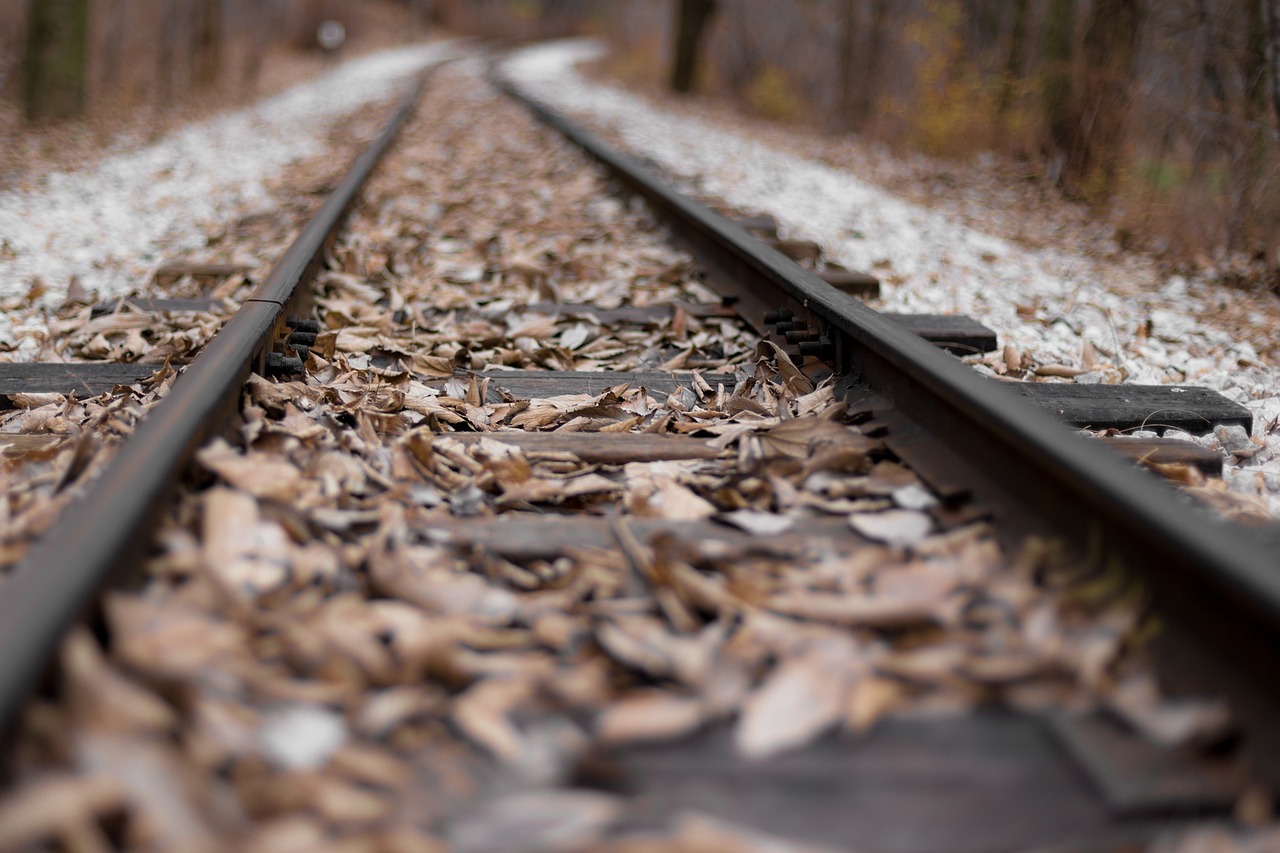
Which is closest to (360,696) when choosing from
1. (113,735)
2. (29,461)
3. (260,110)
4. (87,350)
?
(113,735)

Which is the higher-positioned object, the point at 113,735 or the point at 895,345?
the point at 895,345

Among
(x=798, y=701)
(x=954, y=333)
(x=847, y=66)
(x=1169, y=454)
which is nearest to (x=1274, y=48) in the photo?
(x=954, y=333)

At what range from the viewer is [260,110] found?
12656 mm

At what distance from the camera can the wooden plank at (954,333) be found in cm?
321

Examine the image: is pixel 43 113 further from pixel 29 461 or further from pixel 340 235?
pixel 29 461

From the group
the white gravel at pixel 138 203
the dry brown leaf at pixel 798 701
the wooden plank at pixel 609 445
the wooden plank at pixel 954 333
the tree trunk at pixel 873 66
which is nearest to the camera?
the dry brown leaf at pixel 798 701

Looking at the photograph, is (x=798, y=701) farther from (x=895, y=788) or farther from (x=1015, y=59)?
(x=1015, y=59)

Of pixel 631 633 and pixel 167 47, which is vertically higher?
pixel 167 47

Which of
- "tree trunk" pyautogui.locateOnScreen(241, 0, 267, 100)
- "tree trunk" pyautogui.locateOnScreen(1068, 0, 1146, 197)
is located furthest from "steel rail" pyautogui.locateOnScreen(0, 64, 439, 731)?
"tree trunk" pyautogui.locateOnScreen(241, 0, 267, 100)

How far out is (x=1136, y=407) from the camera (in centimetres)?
264

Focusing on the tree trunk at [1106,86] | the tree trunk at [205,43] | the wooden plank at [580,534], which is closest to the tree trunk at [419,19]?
the tree trunk at [205,43]

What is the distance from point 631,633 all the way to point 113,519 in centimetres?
77

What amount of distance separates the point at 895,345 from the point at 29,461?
1.95 metres

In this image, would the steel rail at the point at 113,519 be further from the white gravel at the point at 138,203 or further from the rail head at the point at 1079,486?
the white gravel at the point at 138,203
